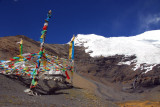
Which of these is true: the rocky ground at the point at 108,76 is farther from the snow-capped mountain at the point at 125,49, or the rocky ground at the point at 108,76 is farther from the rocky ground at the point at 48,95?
the rocky ground at the point at 48,95

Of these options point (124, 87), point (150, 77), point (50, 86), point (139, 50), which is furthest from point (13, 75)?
point (139, 50)

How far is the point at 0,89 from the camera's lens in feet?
33.0

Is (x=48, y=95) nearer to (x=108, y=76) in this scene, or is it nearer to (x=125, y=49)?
(x=108, y=76)

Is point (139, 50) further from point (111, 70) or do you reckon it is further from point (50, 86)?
point (50, 86)

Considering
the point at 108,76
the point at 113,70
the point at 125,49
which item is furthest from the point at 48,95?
the point at 125,49

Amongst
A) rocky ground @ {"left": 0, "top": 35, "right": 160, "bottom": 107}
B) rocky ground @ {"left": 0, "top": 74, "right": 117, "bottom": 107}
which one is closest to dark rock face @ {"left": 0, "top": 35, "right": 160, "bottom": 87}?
rocky ground @ {"left": 0, "top": 35, "right": 160, "bottom": 107}

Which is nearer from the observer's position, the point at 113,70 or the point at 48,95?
the point at 48,95

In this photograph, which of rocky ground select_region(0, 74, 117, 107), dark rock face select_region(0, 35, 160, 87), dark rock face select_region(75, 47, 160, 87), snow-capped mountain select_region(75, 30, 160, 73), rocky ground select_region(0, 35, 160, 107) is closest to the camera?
rocky ground select_region(0, 74, 117, 107)

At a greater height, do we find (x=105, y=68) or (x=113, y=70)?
(x=105, y=68)

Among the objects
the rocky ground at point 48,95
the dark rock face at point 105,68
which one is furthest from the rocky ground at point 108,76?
the rocky ground at point 48,95

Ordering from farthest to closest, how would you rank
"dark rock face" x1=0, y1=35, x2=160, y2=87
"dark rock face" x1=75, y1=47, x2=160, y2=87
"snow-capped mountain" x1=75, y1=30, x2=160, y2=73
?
"snow-capped mountain" x1=75, y1=30, x2=160, y2=73
"dark rock face" x1=75, y1=47, x2=160, y2=87
"dark rock face" x1=0, y1=35, x2=160, y2=87

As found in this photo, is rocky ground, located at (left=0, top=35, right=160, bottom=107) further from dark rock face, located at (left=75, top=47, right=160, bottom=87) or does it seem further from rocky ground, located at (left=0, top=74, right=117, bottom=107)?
rocky ground, located at (left=0, top=74, right=117, bottom=107)

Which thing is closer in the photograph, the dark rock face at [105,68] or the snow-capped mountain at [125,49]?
the dark rock face at [105,68]

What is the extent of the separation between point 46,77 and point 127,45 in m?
52.8
